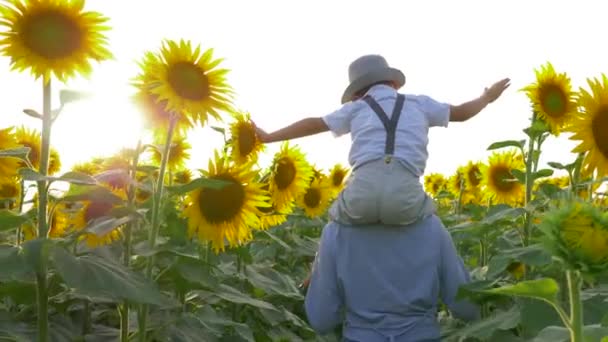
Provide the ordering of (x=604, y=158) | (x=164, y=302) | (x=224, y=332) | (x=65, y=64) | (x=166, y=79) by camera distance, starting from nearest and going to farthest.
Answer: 1. (x=164, y=302)
2. (x=65, y=64)
3. (x=166, y=79)
4. (x=604, y=158)
5. (x=224, y=332)

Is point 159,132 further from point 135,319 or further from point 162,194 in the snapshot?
point 135,319

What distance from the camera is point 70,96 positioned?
2629 mm

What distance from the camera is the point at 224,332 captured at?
3633 millimetres

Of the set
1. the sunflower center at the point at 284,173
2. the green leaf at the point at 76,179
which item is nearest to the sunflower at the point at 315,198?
the sunflower center at the point at 284,173

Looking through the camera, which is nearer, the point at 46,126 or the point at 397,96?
the point at 46,126

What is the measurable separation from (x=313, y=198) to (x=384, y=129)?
2.43 metres

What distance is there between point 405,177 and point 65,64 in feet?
5.28

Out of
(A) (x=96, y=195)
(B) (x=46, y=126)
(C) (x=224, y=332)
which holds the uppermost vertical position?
(B) (x=46, y=126)

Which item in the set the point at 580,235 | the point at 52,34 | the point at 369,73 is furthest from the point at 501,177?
the point at 580,235

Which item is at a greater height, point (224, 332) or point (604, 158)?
point (604, 158)

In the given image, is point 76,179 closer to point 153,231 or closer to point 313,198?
point 153,231

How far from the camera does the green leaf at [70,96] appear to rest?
2.62 meters

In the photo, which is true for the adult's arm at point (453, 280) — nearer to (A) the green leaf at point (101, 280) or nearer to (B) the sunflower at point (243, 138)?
(B) the sunflower at point (243, 138)

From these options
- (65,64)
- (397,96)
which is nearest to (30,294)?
(65,64)
